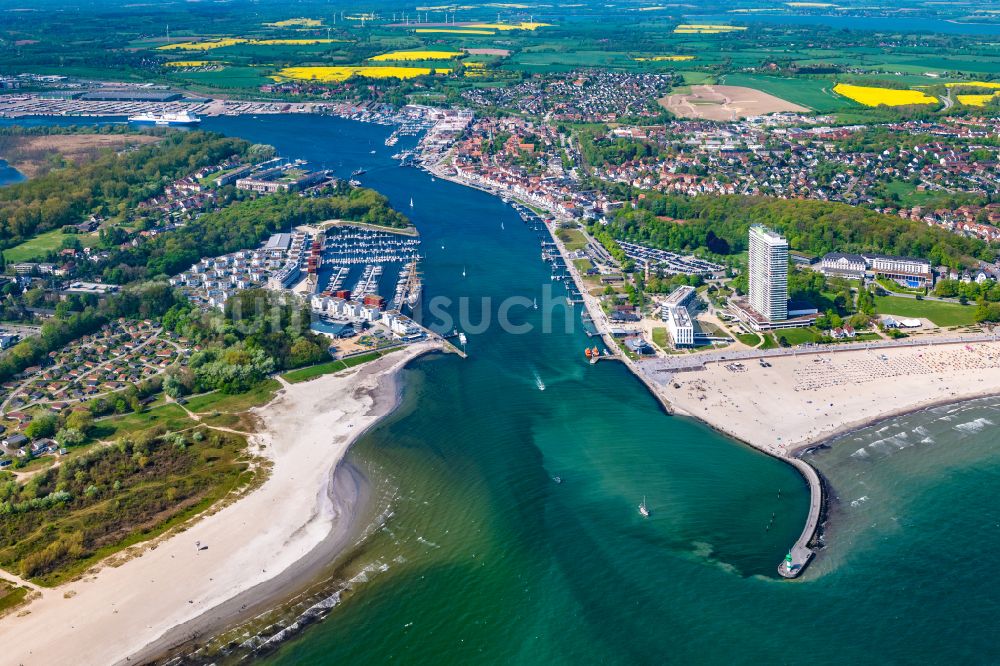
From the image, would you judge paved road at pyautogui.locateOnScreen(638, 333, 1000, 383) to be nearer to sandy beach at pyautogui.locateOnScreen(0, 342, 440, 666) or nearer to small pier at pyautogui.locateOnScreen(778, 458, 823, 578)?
small pier at pyautogui.locateOnScreen(778, 458, 823, 578)

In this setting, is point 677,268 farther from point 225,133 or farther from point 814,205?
point 225,133

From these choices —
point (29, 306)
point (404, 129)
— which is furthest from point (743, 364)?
point (404, 129)

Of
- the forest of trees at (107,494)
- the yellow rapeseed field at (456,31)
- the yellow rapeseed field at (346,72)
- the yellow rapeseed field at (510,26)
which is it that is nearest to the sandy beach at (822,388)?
the forest of trees at (107,494)

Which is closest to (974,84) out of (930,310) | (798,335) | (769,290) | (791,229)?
(791,229)

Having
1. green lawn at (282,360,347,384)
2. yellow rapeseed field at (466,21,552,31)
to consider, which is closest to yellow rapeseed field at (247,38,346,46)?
yellow rapeseed field at (466,21,552,31)

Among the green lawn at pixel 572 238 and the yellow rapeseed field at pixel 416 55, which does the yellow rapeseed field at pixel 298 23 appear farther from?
the green lawn at pixel 572 238

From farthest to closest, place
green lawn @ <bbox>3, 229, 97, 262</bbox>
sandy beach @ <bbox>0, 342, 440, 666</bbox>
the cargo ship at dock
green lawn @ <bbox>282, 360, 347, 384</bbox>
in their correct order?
the cargo ship at dock
green lawn @ <bbox>3, 229, 97, 262</bbox>
green lawn @ <bbox>282, 360, 347, 384</bbox>
sandy beach @ <bbox>0, 342, 440, 666</bbox>
